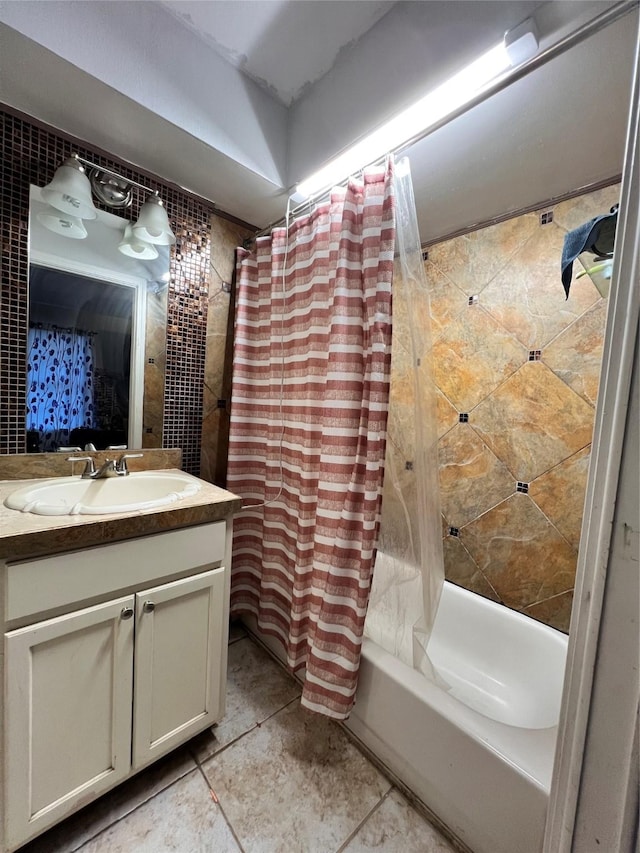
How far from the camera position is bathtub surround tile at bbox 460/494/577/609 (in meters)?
1.43

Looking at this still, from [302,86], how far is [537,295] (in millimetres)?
1279

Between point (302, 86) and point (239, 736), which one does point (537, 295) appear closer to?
point (302, 86)

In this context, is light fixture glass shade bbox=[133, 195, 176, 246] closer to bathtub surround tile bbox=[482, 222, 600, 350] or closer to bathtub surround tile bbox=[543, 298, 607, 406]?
bathtub surround tile bbox=[482, 222, 600, 350]

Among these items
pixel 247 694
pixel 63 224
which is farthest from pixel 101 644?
pixel 63 224

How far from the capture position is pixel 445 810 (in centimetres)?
94

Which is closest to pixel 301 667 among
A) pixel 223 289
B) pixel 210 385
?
pixel 210 385

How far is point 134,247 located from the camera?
1386 mm

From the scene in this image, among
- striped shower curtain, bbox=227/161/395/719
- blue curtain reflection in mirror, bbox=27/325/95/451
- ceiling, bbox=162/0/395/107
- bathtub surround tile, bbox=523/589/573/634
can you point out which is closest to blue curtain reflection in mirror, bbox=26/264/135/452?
blue curtain reflection in mirror, bbox=27/325/95/451

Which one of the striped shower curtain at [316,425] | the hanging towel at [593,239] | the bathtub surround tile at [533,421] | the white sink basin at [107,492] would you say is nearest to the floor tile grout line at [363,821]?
the striped shower curtain at [316,425]

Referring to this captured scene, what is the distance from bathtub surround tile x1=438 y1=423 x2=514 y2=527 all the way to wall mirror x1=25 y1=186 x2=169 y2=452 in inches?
59.2

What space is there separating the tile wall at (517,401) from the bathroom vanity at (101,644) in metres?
1.21

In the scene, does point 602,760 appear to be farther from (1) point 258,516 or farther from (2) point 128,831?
(1) point 258,516

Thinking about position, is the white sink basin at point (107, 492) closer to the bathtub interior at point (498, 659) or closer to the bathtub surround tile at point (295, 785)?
the bathtub surround tile at point (295, 785)

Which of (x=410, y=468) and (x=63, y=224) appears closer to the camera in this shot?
(x=410, y=468)
